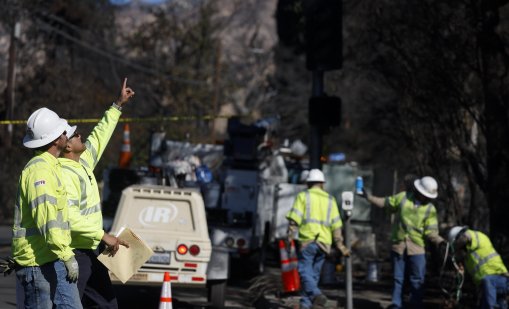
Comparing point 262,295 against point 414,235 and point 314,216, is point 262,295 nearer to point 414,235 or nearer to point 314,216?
point 314,216

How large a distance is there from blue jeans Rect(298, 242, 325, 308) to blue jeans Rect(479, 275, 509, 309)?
231 centimetres

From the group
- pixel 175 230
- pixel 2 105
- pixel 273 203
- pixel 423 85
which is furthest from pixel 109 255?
pixel 2 105

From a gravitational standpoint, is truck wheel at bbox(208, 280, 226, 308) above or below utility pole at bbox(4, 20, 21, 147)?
below

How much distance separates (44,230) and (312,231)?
706 centimetres

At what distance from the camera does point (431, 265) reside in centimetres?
1808

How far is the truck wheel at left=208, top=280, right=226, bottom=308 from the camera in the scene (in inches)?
519

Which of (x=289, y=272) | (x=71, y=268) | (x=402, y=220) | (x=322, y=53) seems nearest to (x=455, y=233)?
(x=402, y=220)

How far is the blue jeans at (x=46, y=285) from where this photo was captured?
646 cm

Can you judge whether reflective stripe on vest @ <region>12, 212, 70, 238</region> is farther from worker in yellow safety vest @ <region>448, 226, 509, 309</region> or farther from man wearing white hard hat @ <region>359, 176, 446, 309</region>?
man wearing white hard hat @ <region>359, 176, 446, 309</region>

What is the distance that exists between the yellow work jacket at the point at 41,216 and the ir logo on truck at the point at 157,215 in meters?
6.61

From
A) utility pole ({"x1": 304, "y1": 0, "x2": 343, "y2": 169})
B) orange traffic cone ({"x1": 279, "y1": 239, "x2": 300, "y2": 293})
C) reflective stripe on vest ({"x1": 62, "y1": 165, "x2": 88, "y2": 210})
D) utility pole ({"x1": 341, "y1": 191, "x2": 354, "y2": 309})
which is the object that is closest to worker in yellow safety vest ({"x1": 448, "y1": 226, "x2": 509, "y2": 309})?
utility pole ({"x1": 341, "y1": 191, "x2": 354, "y2": 309})

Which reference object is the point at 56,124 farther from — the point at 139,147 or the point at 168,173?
the point at 139,147

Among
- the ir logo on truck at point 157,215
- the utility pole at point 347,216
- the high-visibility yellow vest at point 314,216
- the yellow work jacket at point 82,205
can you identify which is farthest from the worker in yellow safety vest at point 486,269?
the yellow work jacket at point 82,205

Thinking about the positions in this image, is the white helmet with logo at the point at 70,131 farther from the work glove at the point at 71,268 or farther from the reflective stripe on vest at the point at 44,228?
the work glove at the point at 71,268
